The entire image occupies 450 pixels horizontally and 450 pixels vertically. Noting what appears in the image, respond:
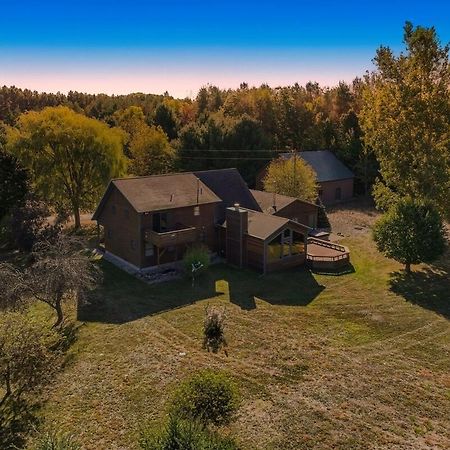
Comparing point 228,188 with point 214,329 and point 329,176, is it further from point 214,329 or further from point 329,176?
point 329,176

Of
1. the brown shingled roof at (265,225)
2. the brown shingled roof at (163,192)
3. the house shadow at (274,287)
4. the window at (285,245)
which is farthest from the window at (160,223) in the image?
the window at (285,245)

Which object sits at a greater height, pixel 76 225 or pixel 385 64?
pixel 385 64

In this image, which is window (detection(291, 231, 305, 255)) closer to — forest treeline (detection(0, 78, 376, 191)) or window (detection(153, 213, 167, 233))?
window (detection(153, 213, 167, 233))

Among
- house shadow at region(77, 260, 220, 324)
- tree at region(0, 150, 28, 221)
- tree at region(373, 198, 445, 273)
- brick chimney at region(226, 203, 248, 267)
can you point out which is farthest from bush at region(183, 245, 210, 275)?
tree at region(0, 150, 28, 221)

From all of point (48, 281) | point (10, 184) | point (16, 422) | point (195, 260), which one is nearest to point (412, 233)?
point (195, 260)

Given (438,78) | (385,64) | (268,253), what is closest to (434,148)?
(438,78)

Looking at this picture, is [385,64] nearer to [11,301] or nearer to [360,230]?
[360,230]
